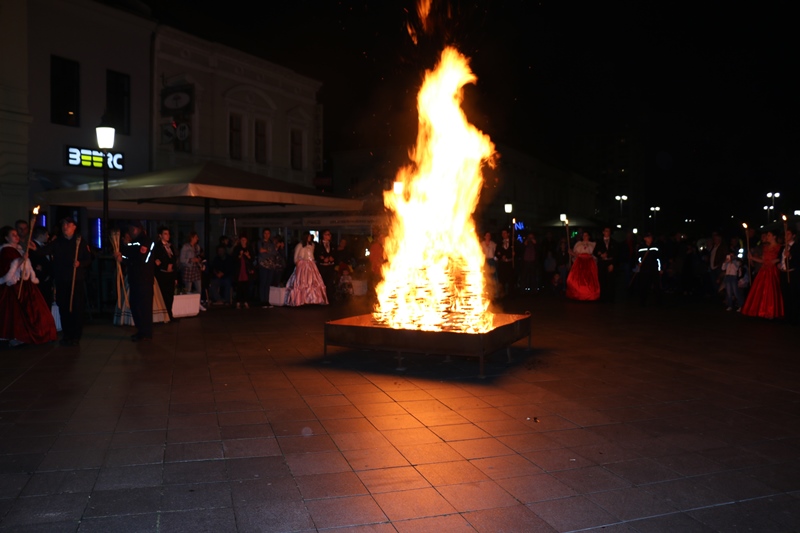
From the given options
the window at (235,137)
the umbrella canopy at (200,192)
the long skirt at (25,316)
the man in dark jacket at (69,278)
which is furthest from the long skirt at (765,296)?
the window at (235,137)

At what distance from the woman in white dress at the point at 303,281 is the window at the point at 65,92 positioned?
31.2 feet

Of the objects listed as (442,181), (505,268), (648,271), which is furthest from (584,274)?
(442,181)

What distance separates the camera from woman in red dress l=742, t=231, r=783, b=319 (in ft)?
45.4

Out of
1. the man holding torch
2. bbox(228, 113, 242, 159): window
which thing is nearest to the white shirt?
the man holding torch

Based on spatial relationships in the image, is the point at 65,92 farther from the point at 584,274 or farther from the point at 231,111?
the point at 584,274

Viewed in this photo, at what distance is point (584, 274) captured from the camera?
17594 mm

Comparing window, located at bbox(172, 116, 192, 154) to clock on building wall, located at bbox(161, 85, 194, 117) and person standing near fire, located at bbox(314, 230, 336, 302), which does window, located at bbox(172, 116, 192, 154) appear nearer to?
clock on building wall, located at bbox(161, 85, 194, 117)

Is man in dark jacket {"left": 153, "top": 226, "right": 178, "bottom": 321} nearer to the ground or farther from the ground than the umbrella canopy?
nearer to the ground

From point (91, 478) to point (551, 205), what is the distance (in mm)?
58785

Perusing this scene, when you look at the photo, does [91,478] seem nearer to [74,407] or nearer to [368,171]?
[74,407]

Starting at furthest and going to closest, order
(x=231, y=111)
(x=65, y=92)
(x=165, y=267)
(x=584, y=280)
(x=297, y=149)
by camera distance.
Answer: (x=297, y=149) < (x=231, y=111) < (x=65, y=92) < (x=584, y=280) < (x=165, y=267)

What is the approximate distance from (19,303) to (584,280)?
43.1ft

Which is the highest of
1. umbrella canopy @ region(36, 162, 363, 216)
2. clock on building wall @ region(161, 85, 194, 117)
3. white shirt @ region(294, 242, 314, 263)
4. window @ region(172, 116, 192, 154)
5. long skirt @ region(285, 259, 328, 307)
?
clock on building wall @ region(161, 85, 194, 117)

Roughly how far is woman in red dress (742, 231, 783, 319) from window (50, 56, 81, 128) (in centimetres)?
1939
